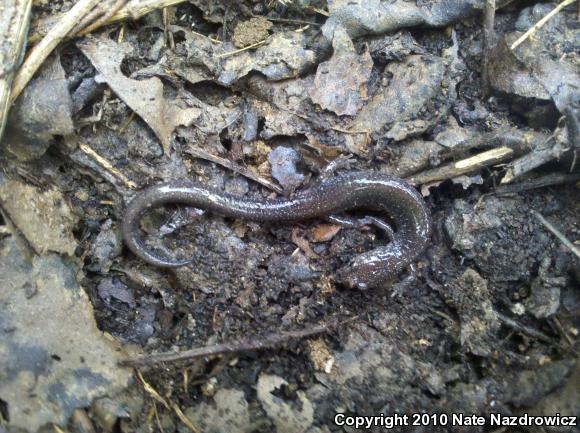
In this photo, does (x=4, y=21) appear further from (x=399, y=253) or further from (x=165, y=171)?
(x=399, y=253)

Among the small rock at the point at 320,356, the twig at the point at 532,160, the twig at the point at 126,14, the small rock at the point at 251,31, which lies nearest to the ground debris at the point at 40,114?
the twig at the point at 126,14

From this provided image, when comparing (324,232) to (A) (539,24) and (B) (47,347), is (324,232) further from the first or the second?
(A) (539,24)

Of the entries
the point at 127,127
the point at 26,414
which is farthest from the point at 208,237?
the point at 26,414

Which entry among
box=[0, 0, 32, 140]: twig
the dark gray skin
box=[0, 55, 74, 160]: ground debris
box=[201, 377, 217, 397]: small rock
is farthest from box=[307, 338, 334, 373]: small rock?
box=[0, 0, 32, 140]: twig

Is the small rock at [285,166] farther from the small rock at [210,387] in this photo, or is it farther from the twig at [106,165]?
the small rock at [210,387]

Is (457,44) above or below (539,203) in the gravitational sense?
above

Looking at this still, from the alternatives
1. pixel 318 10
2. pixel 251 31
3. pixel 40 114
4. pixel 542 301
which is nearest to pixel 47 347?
pixel 40 114

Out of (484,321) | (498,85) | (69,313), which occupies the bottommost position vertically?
(484,321)

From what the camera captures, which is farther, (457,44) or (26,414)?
(457,44)
